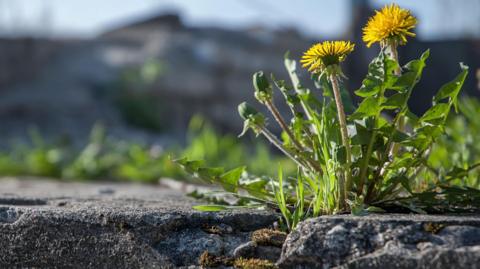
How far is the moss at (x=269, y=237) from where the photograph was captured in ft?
4.68

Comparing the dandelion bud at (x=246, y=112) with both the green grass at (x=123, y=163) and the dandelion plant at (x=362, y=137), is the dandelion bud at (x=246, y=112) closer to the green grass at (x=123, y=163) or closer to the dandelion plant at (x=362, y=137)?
the dandelion plant at (x=362, y=137)

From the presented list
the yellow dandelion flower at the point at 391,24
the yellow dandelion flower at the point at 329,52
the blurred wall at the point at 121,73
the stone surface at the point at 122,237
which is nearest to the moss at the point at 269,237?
the stone surface at the point at 122,237

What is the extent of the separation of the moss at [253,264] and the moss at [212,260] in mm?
21

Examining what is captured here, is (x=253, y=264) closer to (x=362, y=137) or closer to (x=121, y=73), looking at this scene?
(x=362, y=137)

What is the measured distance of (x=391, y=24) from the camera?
146 cm

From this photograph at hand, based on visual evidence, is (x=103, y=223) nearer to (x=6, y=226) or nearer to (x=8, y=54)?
(x=6, y=226)

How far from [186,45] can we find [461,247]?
10.8 metres

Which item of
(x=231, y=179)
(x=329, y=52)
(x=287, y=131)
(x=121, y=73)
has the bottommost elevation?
(x=231, y=179)

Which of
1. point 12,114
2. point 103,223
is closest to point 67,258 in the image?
point 103,223

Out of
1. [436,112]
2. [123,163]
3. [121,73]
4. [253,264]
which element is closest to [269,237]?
[253,264]

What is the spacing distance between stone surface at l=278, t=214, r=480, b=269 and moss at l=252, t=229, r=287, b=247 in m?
0.06

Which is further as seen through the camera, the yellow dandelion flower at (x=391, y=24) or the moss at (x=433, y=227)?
the yellow dandelion flower at (x=391, y=24)

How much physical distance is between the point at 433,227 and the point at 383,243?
106 millimetres

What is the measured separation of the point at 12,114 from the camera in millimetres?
9727
